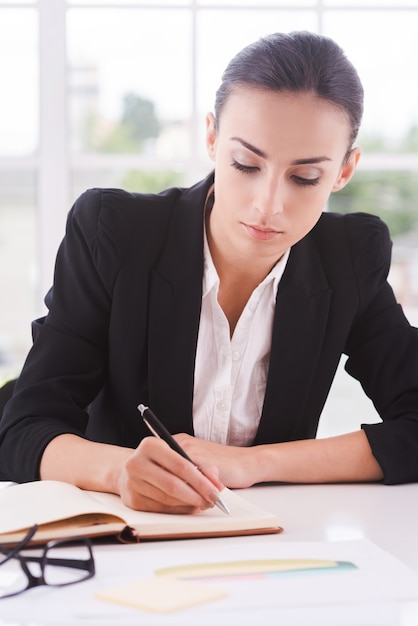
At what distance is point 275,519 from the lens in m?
1.25

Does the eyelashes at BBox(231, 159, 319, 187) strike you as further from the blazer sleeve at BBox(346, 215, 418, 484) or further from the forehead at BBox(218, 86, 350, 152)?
the blazer sleeve at BBox(346, 215, 418, 484)

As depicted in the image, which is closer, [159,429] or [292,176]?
[159,429]

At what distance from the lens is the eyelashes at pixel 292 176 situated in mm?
1605

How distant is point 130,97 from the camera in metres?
4.23

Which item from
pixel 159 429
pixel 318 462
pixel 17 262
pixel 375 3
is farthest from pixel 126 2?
pixel 159 429

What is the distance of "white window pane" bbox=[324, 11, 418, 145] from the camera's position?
422 cm

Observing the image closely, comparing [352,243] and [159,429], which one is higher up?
[352,243]

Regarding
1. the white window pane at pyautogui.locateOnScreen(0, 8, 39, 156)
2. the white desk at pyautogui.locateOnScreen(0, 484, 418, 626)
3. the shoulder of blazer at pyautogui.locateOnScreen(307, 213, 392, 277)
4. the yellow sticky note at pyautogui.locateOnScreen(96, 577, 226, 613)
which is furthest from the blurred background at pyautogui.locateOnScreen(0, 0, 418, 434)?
the yellow sticky note at pyautogui.locateOnScreen(96, 577, 226, 613)

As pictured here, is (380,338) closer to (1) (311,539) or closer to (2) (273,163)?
(2) (273,163)

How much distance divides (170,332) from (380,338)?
46 centimetres

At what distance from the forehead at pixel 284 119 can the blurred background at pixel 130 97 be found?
8.39 ft

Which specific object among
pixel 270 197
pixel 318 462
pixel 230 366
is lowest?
pixel 318 462

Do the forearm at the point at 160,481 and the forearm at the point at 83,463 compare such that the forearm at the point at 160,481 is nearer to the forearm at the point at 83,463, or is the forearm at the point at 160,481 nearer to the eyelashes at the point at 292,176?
the forearm at the point at 83,463

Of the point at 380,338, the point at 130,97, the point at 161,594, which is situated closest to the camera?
the point at 161,594
